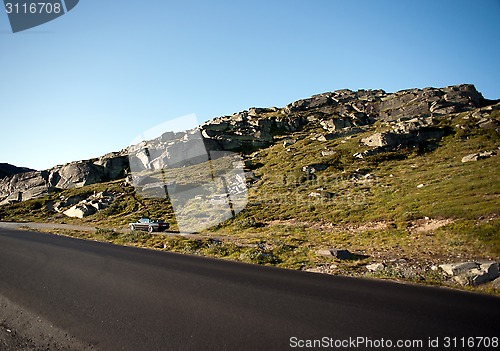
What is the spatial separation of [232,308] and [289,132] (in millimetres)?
113428

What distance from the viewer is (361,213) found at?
97.3 feet

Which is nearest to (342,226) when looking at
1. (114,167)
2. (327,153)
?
(327,153)

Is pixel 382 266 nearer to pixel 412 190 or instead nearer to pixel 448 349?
pixel 448 349

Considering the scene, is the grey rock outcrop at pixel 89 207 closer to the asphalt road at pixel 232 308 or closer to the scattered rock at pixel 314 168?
the scattered rock at pixel 314 168

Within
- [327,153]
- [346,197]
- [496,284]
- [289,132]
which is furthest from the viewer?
[289,132]

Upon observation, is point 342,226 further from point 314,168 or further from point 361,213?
point 314,168

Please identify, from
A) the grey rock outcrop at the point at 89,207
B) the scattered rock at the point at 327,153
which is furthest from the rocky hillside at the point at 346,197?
the grey rock outcrop at the point at 89,207

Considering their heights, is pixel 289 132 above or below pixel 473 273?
above

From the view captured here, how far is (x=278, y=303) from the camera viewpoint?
7.49 meters

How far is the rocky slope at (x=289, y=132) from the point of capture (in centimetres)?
6496

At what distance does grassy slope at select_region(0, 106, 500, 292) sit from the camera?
1606 centimetres

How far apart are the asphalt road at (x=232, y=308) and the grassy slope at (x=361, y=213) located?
3915 millimetres

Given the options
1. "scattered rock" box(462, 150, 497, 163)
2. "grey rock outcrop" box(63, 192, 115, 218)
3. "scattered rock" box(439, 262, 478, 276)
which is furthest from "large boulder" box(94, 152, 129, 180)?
"scattered rock" box(439, 262, 478, 276)

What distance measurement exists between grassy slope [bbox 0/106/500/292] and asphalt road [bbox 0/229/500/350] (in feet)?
12.8
